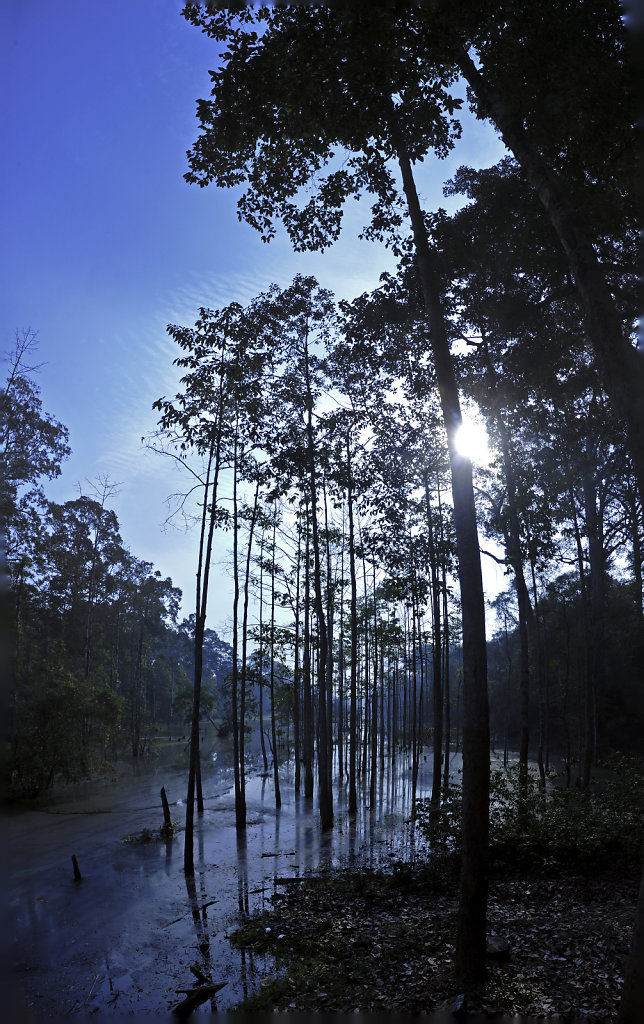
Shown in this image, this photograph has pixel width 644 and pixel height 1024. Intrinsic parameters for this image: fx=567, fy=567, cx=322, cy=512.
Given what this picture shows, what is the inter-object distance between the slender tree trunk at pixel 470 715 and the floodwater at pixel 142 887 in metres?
2.60

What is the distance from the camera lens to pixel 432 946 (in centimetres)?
643

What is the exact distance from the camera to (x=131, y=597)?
41125 millimetres

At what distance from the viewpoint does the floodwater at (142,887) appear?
6.63 m

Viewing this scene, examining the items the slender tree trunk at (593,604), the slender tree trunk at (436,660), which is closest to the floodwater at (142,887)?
the slender tree trunk at (436,660)

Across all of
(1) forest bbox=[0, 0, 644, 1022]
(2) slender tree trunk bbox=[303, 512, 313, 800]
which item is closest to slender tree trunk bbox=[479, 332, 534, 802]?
(1) forest bbox=[0, 0, 644, 1022]

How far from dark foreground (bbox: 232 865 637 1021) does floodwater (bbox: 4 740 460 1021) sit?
0.70 m

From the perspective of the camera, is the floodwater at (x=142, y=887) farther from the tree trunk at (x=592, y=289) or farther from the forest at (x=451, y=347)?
the tree trunk at (x=592, y=289)

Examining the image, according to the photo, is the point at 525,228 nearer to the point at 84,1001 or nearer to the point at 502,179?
the point at 502,179

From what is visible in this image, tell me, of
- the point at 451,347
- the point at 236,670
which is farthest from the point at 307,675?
the point at 451,347

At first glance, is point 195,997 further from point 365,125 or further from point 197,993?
point 365,125

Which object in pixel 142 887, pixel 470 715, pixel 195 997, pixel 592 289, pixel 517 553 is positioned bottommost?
pixel 142 887

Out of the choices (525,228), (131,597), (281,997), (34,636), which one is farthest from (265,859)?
(131,597)

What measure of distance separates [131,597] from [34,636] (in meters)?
10.2

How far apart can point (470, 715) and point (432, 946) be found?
304 cm
